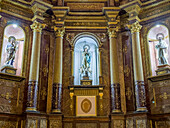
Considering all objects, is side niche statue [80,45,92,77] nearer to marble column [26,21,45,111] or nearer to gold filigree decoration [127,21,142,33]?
marble column [26,21,45,111]

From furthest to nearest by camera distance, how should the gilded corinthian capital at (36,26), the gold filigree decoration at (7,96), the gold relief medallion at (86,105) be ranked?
the gilded corinthian capital at (36,26) < the gold relief medallion at (86,105) < the gold filigree decoration at (7,96)

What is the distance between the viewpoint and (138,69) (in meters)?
12.0

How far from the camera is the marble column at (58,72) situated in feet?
38.7

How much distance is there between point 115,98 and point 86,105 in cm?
141

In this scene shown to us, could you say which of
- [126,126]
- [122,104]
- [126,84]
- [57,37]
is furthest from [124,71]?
[57,37]

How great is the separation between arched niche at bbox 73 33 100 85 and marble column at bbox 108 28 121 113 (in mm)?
842

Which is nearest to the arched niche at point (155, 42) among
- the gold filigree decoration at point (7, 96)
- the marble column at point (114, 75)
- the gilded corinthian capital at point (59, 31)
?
the marble column at point (114, 75)

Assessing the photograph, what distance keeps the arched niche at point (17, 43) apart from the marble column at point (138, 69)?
17.8ft

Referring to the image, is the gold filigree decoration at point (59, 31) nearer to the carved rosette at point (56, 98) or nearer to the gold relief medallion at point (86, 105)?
the carved rosette at point (56, 98)

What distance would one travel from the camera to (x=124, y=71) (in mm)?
12617

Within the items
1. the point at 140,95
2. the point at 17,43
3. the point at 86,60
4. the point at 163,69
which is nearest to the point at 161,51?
the point at 163,69

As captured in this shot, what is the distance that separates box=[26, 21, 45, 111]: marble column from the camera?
1127cm

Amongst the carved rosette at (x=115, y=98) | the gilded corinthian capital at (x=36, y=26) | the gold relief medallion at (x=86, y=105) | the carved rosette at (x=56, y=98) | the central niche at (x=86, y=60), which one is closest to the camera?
the carved rosette at (x=56, y=98)

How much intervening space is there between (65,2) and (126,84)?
5.53m
